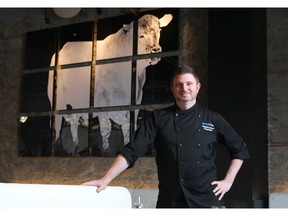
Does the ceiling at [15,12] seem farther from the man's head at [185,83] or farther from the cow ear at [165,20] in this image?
the man's head at [185,83]

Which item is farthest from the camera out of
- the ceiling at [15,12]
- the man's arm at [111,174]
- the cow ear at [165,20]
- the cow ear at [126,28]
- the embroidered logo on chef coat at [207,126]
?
the ceiling at [15,12]

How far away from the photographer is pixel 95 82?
3.45 metres

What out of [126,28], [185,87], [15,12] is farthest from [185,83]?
[15,12]

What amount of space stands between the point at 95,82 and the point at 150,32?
2.08 feet

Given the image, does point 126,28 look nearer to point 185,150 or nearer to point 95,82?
point 95,82

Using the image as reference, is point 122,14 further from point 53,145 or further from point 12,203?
point 12,203

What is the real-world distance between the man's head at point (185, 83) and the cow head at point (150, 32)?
1.91 meters

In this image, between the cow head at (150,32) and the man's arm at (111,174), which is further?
the cow head at (150,32)

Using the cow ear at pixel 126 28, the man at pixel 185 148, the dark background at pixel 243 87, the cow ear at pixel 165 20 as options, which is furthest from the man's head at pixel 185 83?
the cow ear at pixel 126 28

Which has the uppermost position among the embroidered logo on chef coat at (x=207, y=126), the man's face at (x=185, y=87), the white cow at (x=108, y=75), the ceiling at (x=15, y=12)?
the ceiling at (x=15, y=12)

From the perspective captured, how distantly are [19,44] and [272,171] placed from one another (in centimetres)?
263

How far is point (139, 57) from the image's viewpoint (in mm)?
3242

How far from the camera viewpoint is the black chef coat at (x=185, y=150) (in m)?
1.26

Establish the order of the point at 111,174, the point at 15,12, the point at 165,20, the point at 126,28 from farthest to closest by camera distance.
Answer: the point at 15,12 < the point at 126,28 < the point at 165,20 < the point at 111,174
